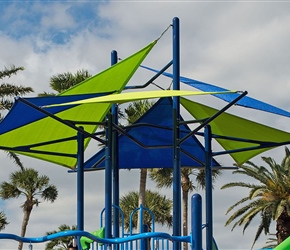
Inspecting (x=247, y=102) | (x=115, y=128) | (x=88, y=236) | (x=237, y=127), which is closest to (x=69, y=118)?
(x=115, y=128)

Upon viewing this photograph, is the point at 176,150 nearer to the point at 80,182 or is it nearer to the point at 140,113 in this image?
the point at 80,182

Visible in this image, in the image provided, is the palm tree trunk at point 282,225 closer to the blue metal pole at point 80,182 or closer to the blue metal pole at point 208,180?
the blue metal pole at point 208,180

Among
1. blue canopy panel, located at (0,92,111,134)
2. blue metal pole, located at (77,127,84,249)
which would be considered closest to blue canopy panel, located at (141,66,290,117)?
blue canopy panel, located at (0,92,111,134)

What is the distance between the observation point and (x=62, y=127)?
37.6ft

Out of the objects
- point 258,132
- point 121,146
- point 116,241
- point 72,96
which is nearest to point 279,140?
point 258,132

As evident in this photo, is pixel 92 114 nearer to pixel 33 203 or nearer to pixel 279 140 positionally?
pixel 279 140

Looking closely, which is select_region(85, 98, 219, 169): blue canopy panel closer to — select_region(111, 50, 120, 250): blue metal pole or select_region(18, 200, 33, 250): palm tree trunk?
select_region(111, 50, 120, 250): blue metal pole

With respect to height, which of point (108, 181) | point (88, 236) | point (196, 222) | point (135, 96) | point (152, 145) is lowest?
point (88, 236)

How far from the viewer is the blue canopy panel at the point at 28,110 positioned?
28.6 ft

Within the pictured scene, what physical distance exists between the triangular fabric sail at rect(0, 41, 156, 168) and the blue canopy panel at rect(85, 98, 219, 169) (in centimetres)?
80

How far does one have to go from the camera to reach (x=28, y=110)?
9367 mm

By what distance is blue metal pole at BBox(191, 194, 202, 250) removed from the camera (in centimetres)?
637

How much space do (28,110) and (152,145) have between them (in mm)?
3370

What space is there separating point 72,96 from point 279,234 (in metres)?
19.0
